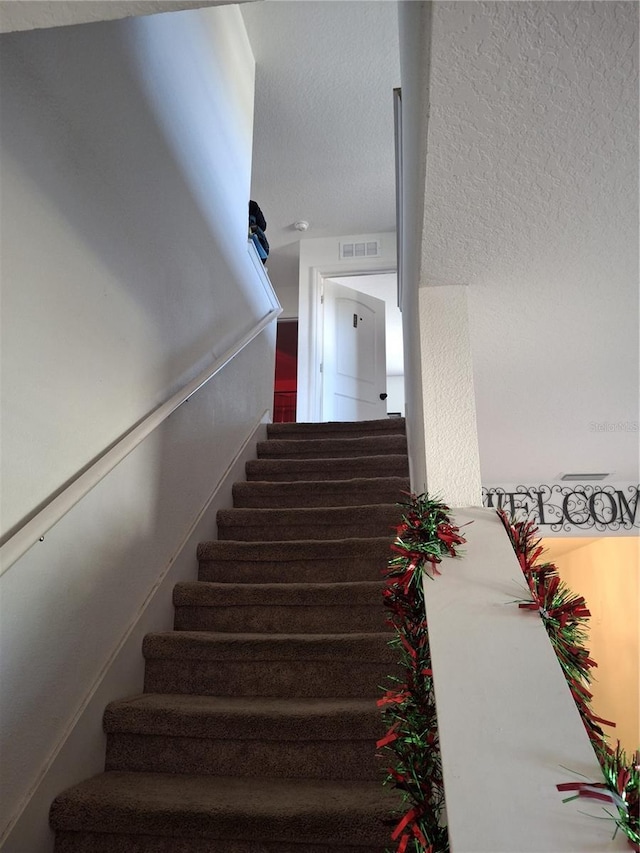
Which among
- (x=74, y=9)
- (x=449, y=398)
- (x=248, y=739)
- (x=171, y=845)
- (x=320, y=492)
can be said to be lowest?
(x=171, y=845)

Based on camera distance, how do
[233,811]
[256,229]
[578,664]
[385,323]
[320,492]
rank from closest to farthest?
1. [578,664]
2. [233,811]
3. [320,492]
4. [256,229]
5. [385,323]

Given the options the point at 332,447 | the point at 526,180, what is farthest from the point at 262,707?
the point at 332,447

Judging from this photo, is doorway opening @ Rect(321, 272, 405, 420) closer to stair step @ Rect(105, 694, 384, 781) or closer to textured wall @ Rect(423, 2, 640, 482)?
textured wall @ Rect(423, 2, 640, 482)

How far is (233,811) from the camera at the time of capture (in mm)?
1396

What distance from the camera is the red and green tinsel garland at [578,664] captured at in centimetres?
76

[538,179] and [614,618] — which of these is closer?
[538,179]

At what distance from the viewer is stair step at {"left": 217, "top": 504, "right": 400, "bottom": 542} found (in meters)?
2.70

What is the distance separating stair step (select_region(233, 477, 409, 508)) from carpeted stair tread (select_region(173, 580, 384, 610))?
729mm

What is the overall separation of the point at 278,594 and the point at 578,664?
132 centimetres

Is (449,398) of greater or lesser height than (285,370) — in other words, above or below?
below

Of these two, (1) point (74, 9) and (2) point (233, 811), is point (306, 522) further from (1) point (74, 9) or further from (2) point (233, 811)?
(1) point (74, 9)

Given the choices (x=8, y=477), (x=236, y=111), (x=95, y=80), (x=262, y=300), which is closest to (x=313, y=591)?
(x=8, y=477)

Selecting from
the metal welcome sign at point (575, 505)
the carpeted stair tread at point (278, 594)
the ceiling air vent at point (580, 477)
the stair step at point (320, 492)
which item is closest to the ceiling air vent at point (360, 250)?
the metal welcome sign at point (575, 505)

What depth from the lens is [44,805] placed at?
1421 mm
